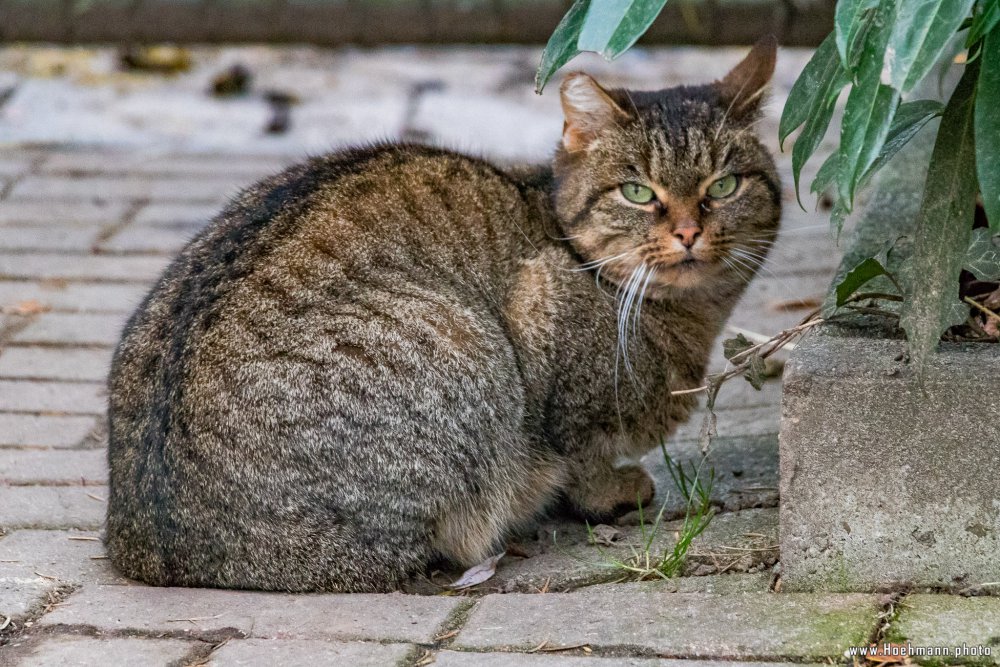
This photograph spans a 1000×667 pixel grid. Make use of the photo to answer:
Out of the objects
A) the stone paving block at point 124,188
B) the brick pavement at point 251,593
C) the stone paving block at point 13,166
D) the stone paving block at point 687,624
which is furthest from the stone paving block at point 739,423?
the stone paving block at point 13,166

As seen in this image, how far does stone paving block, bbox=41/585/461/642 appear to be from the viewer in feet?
8.95

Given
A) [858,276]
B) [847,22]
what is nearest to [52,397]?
[858,276]

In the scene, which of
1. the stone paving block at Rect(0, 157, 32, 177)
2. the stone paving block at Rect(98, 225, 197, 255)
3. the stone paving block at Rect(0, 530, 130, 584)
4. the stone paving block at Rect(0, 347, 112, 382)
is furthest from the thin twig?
the stone paving block at Rect(0, 157, 32, 177)

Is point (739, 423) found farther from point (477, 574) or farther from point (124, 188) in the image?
point (124, 188)

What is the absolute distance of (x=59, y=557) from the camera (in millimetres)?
3139

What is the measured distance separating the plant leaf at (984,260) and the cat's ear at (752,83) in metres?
1.03

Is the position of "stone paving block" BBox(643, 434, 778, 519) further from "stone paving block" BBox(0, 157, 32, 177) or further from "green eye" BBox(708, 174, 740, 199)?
"stone paving block" BBox(0, 157, 32, 177)

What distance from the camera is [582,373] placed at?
138 inches

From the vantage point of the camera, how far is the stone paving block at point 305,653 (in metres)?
2.55

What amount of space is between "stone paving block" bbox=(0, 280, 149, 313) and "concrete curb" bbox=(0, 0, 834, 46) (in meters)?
2.04

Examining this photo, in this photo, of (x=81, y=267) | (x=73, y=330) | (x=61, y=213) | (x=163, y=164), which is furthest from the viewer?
(x=163, y=164)

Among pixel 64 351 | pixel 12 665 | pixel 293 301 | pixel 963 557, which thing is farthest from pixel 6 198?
pixel 963 557

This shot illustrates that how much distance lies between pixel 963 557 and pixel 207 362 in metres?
1.77

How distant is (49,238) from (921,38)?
4.11m
